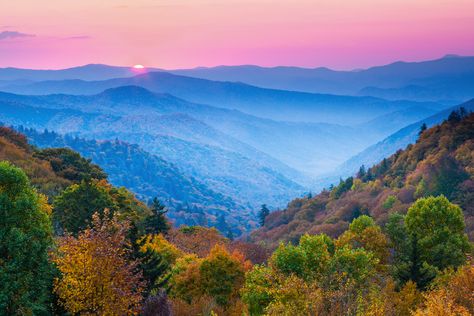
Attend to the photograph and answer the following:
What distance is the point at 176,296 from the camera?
41469mm

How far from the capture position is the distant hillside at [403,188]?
4151 inches

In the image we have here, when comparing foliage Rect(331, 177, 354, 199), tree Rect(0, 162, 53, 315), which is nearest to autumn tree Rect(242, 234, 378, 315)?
tree Rect(0, 162, 53, 315)

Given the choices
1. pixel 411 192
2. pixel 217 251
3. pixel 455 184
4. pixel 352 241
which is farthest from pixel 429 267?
pixel 411 192

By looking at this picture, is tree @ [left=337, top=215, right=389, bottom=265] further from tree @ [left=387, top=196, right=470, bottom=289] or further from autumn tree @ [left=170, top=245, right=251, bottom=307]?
autumn tree @ [left=170, top=245, right=251, bottom=307]

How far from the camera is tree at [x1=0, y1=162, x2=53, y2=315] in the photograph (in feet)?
87.6

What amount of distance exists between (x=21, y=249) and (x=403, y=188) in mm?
110663

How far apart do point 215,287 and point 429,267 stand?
18.2 meters

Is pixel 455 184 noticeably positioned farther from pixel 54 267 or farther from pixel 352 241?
pixel 54 267

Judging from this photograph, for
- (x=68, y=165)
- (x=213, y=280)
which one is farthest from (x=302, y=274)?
(x=68, y=165)

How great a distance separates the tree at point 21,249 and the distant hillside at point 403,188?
198ft

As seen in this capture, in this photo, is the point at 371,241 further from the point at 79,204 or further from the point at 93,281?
the point at 93,281

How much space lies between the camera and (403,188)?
4926 inches

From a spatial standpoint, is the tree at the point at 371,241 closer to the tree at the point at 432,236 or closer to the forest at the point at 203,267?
the forest at the point at 203,267

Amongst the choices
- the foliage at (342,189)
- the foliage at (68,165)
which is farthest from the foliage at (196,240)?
the foliage at (342,189)
